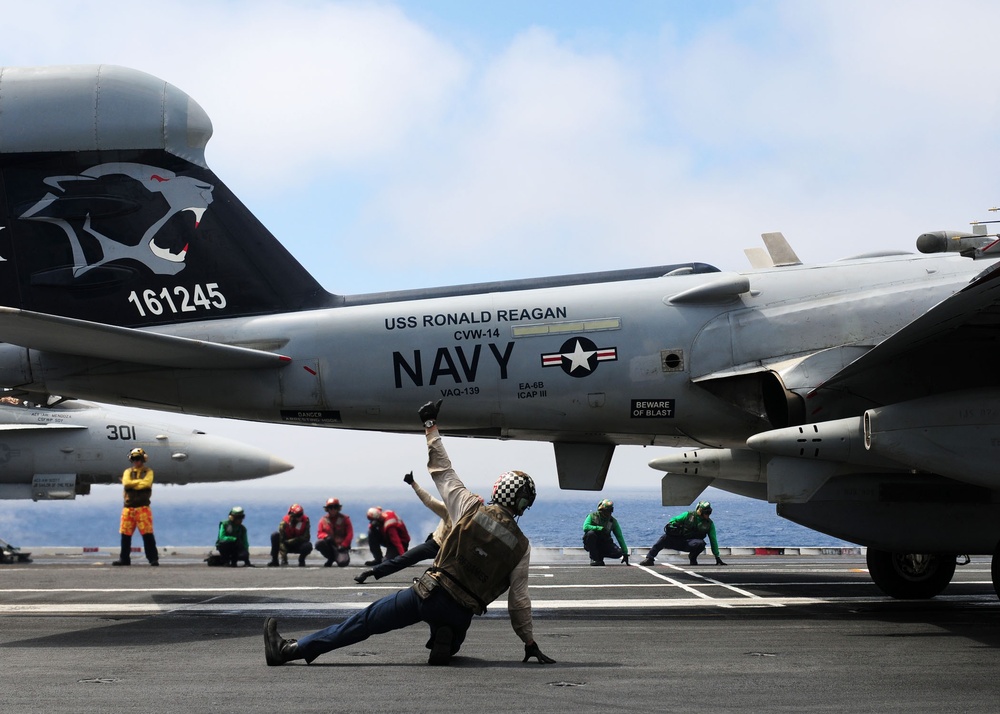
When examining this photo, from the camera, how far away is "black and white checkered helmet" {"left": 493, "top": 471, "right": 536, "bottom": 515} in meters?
6.85

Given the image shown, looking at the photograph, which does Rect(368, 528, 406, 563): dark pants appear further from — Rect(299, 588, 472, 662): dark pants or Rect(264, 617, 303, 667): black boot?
Rect(299, 588, 472, 662): dark pants

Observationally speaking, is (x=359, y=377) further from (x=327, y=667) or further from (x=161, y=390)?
(x=327, y=667)

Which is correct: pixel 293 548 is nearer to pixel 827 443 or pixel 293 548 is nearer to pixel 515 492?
pixel 827 443

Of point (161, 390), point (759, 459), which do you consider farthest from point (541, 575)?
point (161, 390)

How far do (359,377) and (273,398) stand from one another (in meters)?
1.00

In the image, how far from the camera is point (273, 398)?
11.1 m

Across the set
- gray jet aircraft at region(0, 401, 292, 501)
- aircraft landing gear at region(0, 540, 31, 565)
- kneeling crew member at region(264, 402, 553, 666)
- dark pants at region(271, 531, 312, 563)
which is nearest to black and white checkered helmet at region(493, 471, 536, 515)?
kneeling crew member at region(264, 402, 553, 666)

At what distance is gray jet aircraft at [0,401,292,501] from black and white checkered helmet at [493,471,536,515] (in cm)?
1517

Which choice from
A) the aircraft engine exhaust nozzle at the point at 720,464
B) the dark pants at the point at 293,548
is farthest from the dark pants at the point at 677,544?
the dark pants at the point at 293,548

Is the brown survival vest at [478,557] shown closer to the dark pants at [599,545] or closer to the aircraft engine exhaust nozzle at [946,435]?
the aircraft engine exhaust nozzle at [946,435]

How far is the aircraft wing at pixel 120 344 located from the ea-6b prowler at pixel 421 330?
0.17 ft

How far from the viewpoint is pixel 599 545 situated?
58.3 feet

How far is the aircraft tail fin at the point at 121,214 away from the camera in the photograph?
11.0 m

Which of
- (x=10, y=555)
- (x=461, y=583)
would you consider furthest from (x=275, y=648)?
(x=10, y=555)
